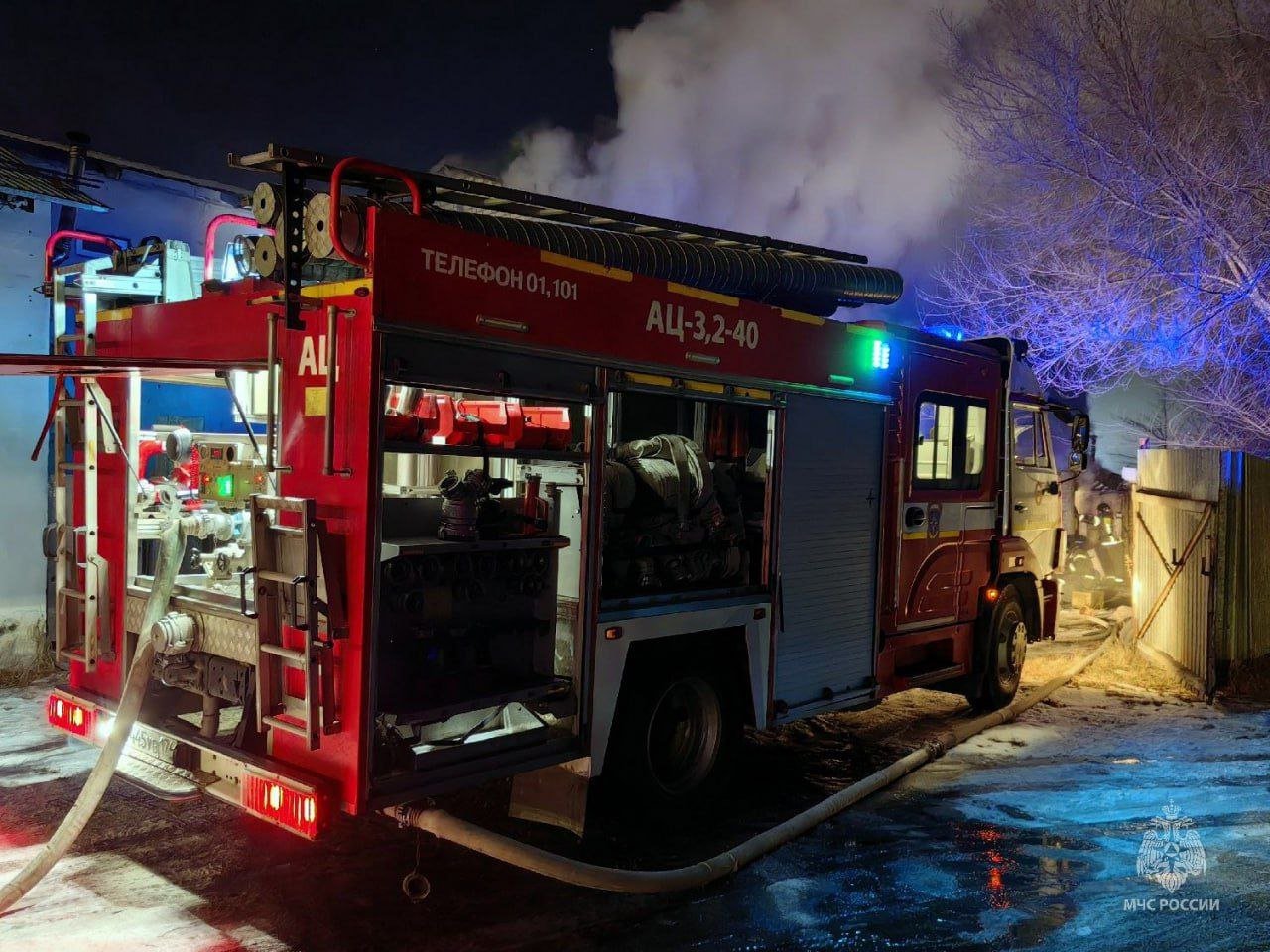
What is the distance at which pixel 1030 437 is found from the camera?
8766 mm

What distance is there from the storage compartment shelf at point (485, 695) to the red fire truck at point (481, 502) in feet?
0.05

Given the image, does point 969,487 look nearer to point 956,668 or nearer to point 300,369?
point 956,668

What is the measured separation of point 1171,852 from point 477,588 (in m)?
3.73

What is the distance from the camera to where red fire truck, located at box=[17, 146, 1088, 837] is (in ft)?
13.2

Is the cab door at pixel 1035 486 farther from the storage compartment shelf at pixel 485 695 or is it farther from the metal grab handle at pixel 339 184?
the metal grab handle at pixel 339 184

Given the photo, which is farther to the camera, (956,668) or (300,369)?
(956,668)

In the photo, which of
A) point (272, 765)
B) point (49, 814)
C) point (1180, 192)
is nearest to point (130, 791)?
point (49, 814)

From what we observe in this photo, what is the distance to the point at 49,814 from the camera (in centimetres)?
545

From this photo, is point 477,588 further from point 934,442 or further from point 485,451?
point 934,442

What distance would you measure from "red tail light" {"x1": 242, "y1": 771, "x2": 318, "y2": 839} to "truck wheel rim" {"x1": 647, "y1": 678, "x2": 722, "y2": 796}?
79.9 inches

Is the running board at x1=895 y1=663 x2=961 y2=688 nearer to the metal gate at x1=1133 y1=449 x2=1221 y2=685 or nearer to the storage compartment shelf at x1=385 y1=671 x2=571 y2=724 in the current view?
the metal gate at x1=1133 y1=449 x2=1221 y2=685

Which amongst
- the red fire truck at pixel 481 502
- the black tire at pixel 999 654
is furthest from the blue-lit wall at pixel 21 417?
the black tire at pixel 999 654

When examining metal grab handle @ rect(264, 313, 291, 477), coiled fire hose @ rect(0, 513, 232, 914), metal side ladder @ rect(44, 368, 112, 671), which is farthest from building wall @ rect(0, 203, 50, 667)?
metal grab handle @ rect(264, 313, 291, 477)

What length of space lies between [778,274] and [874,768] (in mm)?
3205
